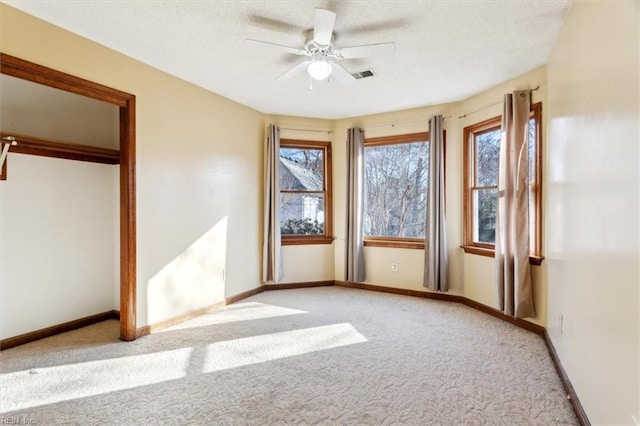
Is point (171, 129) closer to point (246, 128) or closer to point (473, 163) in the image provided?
Answer: point (246, 128)

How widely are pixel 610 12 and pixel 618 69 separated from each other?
324mm

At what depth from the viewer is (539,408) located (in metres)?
2.01

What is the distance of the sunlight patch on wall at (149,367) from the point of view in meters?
2.17

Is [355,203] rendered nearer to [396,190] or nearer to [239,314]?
[396,190]

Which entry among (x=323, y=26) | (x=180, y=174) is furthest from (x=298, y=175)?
(x=323, y=26)

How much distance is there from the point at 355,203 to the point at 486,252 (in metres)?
1.83

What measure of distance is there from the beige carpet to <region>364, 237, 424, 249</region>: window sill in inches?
44.8

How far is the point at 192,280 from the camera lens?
3703 millimetres

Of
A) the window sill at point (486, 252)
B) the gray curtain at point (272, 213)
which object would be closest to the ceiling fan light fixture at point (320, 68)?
the gray curtain at point (272, 213)

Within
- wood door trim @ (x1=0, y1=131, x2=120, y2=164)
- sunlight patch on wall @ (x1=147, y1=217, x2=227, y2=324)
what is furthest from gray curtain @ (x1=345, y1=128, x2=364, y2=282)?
wood door trim @ (x1=0, y1=131, x2=120, y2=164)

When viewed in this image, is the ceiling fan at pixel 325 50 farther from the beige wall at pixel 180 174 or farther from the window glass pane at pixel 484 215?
the window glass pane at pixel 484 215

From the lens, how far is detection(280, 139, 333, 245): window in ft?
16.3

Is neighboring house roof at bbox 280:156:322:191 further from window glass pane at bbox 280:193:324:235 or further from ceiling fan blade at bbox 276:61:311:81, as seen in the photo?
ceiling fan blade at bbox 276:61:311:81

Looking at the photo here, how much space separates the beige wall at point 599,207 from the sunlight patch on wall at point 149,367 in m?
1.67
